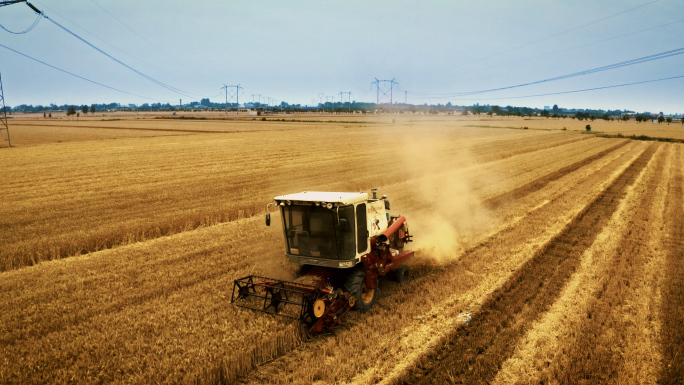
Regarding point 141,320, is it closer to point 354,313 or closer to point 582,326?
point 354,313

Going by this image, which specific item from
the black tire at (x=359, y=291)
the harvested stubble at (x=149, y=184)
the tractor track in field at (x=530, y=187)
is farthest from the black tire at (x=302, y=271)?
the tractor track in field at (x=530, y=187)

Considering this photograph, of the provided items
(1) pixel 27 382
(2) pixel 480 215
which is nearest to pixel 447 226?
(2) pixel 480 215

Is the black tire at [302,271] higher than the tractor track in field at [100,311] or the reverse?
higher

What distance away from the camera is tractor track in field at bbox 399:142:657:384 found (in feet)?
22.0

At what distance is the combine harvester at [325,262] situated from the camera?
797 centimetres

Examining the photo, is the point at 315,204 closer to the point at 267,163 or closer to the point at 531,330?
the point at 531,330

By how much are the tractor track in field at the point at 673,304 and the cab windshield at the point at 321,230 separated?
17.1 feet

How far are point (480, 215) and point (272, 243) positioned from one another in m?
8.25

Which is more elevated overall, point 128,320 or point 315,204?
point 315,204

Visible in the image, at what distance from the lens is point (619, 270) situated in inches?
429

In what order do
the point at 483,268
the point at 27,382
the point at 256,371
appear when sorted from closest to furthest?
the point at 27,382 < the point at 256,371 < the point at 483,268

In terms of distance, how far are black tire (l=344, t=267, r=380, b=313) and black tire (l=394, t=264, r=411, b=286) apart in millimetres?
1145

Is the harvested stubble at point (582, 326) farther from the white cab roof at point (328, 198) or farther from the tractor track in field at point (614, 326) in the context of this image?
the white cab roof at point (328, 198)

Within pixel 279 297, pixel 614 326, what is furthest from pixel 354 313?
pixel 614 326
